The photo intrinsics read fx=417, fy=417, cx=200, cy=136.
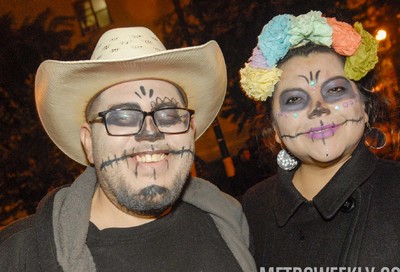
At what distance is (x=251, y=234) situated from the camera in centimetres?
298

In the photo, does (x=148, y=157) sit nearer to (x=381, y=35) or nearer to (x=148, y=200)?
(x=148, y=200)

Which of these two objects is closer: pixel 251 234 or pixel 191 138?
pixel 191 138

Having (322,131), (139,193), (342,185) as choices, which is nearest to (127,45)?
(139,193)

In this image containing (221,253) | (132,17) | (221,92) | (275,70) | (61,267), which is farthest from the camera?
(132,17)

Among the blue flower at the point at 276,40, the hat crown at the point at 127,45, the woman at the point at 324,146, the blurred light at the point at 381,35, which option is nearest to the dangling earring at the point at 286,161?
the woman at the point at 324,146

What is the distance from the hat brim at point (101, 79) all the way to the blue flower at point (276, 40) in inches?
12.3

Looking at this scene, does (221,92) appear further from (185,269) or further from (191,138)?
(185,269)

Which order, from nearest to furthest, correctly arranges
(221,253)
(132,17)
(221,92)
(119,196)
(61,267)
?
(61,267)
(119,196)
(221,253)
(221,92)
(132,17)

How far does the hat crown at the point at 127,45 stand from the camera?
242cm

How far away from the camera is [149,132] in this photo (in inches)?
93.4

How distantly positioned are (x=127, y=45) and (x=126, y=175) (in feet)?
2.52

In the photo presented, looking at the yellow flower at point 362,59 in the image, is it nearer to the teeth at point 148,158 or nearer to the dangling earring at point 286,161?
the dangling earring at point 286,161

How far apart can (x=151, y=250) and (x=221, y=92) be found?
3.98ft

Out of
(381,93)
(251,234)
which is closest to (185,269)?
(251,234)
